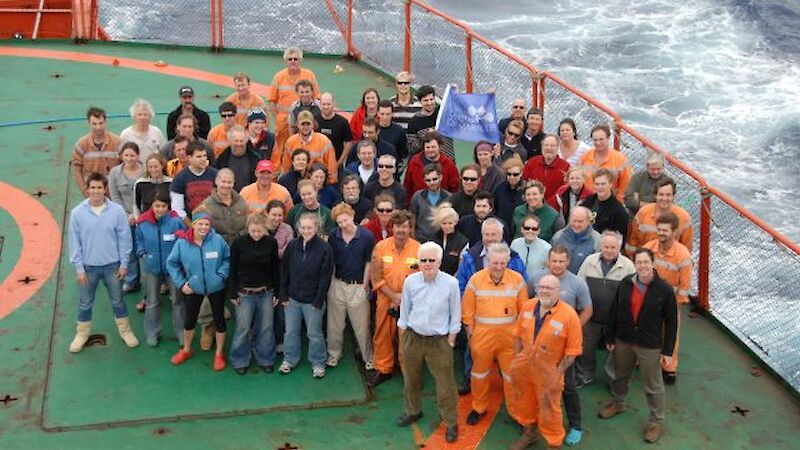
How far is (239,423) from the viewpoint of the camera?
7980mm

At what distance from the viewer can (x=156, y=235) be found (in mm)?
8688

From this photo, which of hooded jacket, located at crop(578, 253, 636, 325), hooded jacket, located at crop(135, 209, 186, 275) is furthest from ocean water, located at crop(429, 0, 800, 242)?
hooded jacket, located at crop(135, 209, 186, 275)

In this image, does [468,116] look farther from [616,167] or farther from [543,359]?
[543,359]

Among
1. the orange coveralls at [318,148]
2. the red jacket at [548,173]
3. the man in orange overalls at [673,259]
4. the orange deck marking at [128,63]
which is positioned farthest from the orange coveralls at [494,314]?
the orange deck marking at [128,63]

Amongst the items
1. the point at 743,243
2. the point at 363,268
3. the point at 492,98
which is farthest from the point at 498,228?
the point at 743,243

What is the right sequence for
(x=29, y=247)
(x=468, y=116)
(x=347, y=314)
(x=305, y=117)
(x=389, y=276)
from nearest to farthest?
(x=389, y=276) < (x=347, y=314) < (x=305, y=117) < (x=29, y=247) < (x=468, y=116)

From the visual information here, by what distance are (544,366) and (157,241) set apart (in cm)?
366

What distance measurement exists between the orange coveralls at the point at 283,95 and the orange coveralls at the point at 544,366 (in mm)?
5032

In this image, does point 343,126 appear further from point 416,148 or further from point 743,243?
point 743,243

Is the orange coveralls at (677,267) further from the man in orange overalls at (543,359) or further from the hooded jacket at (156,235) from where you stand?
the hooded jacket at (156,235)

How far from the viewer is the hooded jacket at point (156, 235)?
868 cm

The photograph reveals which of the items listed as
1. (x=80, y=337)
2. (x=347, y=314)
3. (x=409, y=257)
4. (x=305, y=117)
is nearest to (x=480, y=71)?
(x=305, y=117)

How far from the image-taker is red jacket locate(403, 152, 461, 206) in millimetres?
9547

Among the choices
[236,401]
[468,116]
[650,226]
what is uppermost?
[468,116]
